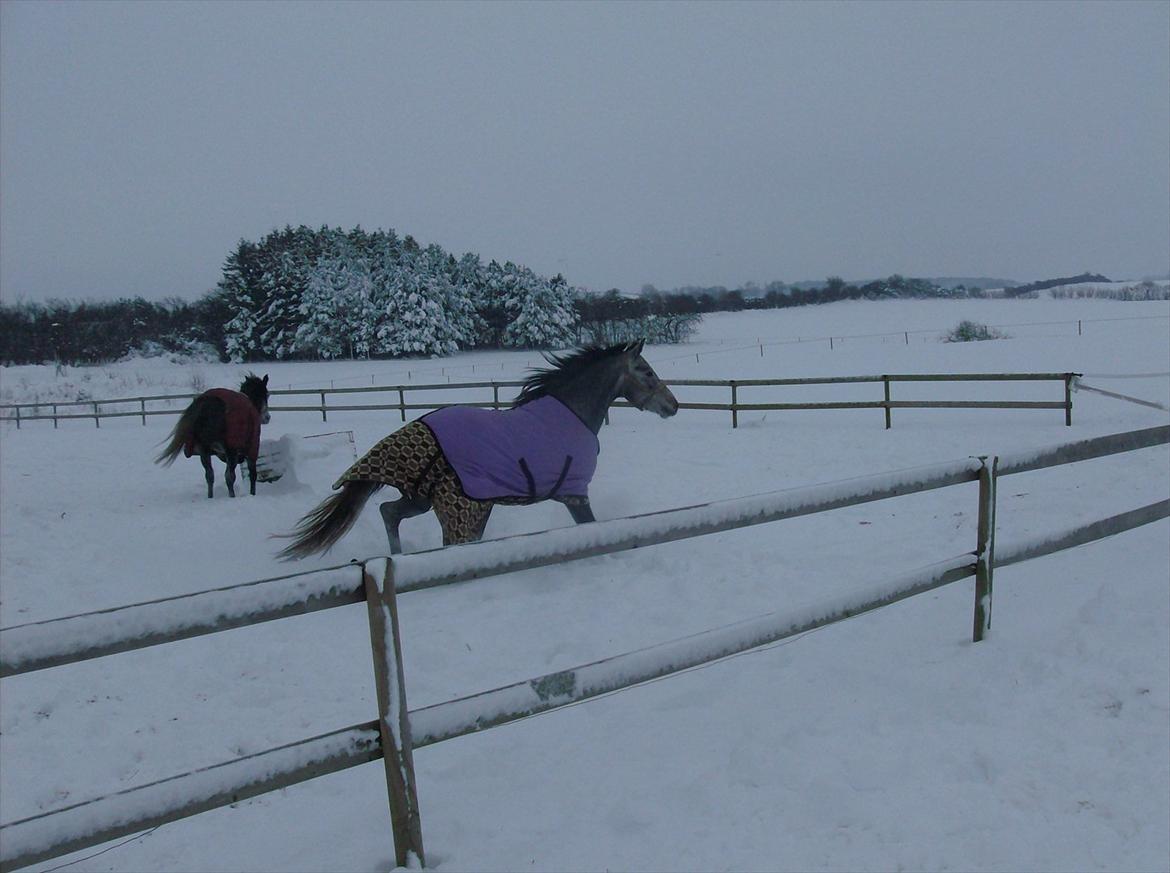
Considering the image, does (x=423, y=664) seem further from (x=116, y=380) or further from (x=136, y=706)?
(x=116, y=380)

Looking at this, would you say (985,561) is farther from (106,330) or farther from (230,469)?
(106,330)

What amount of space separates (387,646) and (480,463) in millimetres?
3131

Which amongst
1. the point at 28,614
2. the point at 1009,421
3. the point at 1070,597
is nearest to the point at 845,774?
the point at 1070,597

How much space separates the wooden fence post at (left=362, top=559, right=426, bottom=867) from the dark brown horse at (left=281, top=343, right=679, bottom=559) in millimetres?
3018

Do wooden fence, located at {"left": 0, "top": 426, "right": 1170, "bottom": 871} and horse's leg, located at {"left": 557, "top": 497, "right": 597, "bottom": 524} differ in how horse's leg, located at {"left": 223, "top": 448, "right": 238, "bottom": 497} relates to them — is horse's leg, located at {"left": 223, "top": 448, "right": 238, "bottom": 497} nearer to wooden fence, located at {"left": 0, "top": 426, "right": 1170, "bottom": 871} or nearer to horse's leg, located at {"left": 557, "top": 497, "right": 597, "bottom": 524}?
horse's leg, located at {"left": 557, "top": 497, "right": 597, "bottom": 524}

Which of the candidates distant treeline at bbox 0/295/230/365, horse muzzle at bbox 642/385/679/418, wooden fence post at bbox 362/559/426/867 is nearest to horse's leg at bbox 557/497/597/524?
horse muzzle at bbox 642/385/679/418

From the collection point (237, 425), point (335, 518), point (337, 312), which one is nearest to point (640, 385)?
point (335, 518)

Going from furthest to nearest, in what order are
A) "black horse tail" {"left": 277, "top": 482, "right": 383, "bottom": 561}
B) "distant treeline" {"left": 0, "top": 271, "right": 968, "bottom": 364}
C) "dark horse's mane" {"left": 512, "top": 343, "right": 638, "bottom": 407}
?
"distant treeline" {"left": 0, "top": 271, "right": 968, "bottom": 364}
"dark horse's mane" {"left": 512, "top": 343, "right": 638, "bottom": 407}
"black horse tail" {"left": 277, "top": 482, "right": 383, "bottom": 561}

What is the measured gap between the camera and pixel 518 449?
497 centimetres

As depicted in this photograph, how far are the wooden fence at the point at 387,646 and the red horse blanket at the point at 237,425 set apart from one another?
271 inches

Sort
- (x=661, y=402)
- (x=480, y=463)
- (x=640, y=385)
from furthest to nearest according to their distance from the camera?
1. (x=661, y=402)
2. (x=640, y=385)
3. (x=480, y=463)

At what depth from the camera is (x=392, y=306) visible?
39.6 metres

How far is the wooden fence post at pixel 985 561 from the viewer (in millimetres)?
3033

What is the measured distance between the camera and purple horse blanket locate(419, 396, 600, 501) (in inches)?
192
